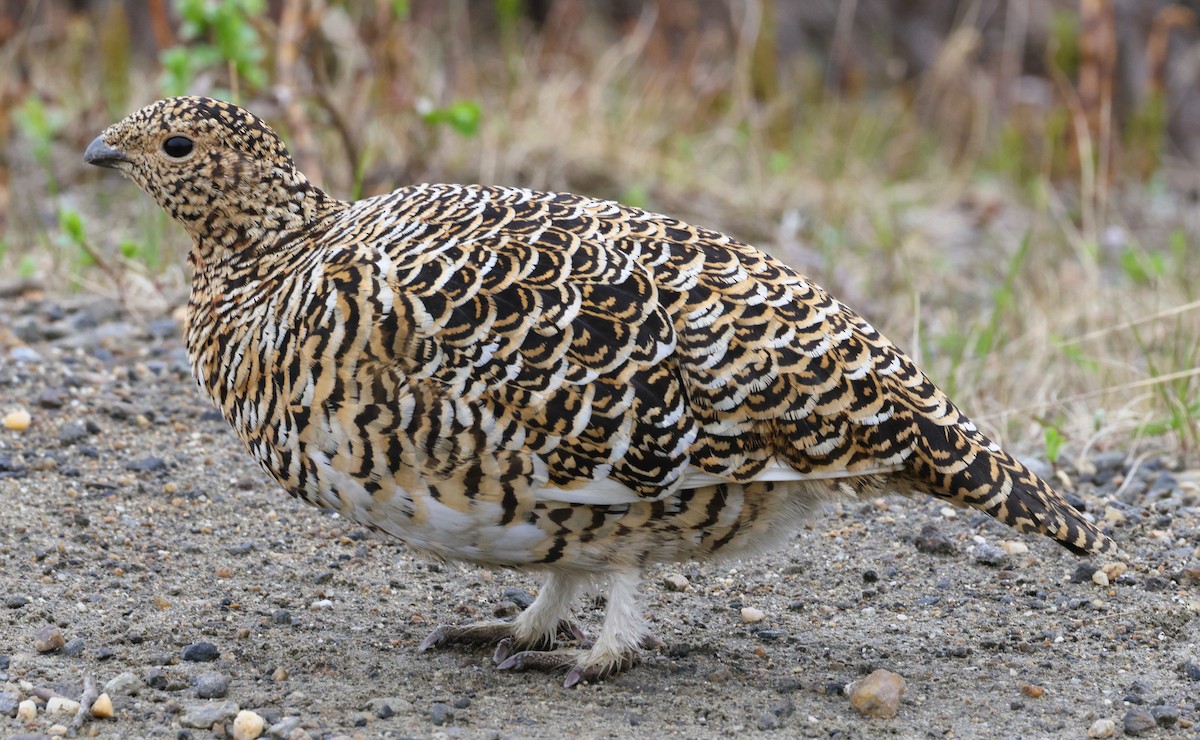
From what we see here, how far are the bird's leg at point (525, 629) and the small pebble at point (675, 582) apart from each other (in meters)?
0.59

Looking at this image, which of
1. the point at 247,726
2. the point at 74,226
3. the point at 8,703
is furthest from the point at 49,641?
the point at 74,226

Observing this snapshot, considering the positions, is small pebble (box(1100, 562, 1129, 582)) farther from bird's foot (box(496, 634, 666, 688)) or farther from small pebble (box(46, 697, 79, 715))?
small pebble (box(46, 697, 79, 715))

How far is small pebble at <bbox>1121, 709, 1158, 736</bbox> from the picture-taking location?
3.53m

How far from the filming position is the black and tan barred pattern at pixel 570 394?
3527 mm

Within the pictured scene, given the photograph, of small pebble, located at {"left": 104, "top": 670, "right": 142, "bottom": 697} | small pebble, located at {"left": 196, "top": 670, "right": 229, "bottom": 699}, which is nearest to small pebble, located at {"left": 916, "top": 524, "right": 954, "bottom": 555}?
small pebble, located at {"left": 196, "top": 670, "right": 229, "bottom": 699}

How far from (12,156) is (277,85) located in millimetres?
2388

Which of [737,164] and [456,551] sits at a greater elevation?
[737,164]

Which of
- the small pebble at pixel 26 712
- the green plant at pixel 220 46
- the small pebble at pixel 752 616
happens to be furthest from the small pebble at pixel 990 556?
the green plant at pixel 220 46

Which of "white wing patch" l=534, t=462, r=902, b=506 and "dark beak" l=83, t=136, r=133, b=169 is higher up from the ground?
"dark beak" l=83, t=136, r=133, b=169

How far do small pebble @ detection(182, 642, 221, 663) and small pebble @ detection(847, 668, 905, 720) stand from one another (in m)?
1.74

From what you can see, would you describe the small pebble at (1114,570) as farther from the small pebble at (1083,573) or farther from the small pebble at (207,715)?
the small pebble at (207,715)

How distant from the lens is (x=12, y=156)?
28.1ft

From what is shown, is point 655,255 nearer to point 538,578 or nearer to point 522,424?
point 522,424

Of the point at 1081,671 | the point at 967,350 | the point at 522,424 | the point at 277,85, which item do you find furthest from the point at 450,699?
the point at 277,85
